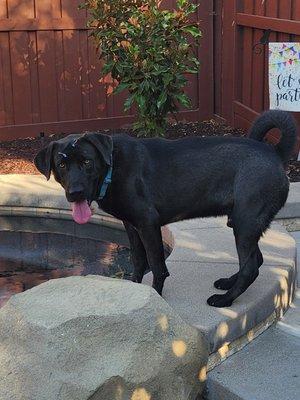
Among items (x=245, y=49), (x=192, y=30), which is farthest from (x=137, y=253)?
(x=245, y=49)

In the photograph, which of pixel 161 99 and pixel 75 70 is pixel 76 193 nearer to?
pixel 161 99

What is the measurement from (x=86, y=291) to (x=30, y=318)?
1.02ft

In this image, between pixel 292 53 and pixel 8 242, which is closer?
pixel 8 242

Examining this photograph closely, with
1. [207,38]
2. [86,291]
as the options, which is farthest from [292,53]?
[86,291]

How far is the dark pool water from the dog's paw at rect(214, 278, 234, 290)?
963mm

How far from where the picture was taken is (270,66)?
6961 mm

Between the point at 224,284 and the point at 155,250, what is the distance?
0.52 m

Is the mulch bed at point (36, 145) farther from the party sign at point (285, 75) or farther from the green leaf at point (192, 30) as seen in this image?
the green leaf at point (192, 30)

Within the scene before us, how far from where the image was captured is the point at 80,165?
3.42m

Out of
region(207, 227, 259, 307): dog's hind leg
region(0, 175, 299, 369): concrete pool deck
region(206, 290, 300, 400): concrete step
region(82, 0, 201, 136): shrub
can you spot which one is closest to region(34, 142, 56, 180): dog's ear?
region(0, 175, 299, 369): concrete pool deck

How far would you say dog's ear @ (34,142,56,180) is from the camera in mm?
3484

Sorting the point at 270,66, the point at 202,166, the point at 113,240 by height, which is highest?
the point at 270,66

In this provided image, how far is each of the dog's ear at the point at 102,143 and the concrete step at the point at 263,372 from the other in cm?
118

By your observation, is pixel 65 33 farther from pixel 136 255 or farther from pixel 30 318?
pixel 30 318
